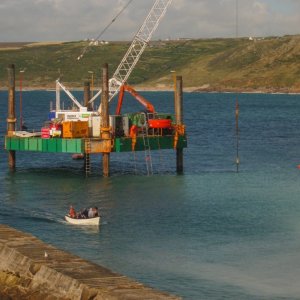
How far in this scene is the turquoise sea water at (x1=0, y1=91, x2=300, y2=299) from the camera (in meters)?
49.5

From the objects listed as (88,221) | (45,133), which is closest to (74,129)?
(45,133)

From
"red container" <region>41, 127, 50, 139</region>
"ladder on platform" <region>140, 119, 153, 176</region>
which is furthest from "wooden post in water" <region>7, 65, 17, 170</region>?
"ladder on platform" <region>140, 119, 153, 176</region>

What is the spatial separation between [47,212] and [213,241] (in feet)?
49.3

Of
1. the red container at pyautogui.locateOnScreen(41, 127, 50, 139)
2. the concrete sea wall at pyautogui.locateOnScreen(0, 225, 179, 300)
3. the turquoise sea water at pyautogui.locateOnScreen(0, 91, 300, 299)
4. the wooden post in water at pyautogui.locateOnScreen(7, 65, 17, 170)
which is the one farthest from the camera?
the wooden post in water at pyautogui.locateOnScreen(7, 65, 17, 170)

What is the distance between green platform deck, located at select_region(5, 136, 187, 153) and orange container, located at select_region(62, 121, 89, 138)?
4.25ft

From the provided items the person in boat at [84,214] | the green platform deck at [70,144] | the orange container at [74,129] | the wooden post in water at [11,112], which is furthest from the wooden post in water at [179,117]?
the person in boat at [84,214]

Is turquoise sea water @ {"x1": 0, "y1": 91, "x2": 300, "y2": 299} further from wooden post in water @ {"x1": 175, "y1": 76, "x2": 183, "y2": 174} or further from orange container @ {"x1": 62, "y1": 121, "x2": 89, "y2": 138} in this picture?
orange container @ {"x1": 62, "y1": 121, "x2": 89, "y2": 138}

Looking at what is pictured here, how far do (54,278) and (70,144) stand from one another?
145 ft

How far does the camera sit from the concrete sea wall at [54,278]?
37.2 m

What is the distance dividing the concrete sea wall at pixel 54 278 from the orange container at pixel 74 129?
1567 inches

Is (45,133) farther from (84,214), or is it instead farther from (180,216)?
(84,214)

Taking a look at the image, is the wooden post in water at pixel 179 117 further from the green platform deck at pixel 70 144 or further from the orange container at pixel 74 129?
the orange container at pixel 74 129

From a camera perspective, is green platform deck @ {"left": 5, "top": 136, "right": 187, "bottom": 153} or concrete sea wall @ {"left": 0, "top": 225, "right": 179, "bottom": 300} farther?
green platform deck @ {"left": 5, "top": 136, "right": 187, "bottom": 153}

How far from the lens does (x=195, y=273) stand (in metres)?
49.7
